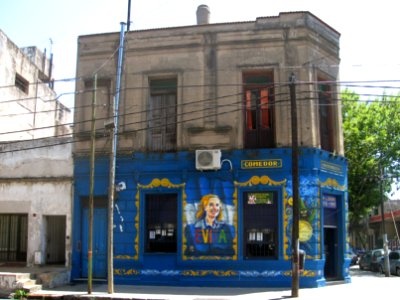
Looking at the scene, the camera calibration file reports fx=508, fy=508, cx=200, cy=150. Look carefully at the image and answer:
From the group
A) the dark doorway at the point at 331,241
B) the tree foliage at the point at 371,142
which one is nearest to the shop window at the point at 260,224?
the dark doorway at the point at 331,241

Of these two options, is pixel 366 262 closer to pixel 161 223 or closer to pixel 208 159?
pixel 161 223

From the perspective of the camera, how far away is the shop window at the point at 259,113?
1809 cm

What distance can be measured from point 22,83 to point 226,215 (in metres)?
14.7

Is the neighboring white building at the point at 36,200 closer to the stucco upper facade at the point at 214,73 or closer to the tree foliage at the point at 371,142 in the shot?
the stucco upper facade at the point at 214,73

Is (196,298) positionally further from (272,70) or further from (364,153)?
(364,153)

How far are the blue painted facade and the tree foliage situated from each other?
35.6 feet

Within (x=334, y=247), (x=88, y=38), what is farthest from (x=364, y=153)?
(x=88, y=38)

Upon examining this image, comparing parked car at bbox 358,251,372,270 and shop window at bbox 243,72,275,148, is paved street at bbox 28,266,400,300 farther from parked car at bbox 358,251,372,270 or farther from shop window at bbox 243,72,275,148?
parked car at bbox 358,251,372,270

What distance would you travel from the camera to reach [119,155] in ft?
61.1

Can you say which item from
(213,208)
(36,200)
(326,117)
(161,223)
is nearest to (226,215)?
(213,208)

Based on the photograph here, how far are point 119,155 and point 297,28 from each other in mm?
7868

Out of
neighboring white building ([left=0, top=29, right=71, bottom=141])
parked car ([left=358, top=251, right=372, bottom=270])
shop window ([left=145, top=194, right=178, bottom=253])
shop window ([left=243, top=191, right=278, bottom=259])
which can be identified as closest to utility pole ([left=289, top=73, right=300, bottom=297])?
shop window ([left=243, top=191, right=278, bottom=259])

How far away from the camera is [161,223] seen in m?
18.1

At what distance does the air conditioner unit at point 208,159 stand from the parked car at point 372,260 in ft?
56.8
